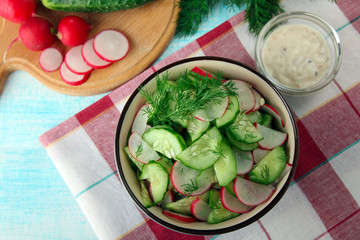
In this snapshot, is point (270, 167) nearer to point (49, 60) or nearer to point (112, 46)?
point (112, 46)

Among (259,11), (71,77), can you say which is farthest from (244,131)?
(71,77)

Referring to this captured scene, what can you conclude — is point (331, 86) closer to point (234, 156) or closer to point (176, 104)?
point (234, 156)

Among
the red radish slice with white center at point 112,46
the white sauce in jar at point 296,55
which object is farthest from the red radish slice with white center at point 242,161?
the red radish slice with white center at point 112,46

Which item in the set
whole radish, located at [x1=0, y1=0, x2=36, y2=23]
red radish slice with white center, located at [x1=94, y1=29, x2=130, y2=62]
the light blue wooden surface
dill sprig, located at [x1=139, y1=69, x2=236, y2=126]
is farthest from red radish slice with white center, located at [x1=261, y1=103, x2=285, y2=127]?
whole radish, located at [x1=0, y1=0, x2=36, y2=23]

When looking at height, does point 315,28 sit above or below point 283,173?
above

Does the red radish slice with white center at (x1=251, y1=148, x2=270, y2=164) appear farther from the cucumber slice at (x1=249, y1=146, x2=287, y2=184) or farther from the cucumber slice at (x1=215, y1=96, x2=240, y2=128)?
the cucumber slice at (x1=215, y1=96, x2=240, y2=128)

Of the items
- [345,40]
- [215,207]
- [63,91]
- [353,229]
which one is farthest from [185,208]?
[345,40]

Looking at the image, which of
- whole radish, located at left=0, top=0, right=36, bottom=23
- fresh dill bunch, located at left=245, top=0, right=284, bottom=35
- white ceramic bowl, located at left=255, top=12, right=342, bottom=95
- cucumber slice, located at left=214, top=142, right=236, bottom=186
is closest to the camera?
cucumber slice, located at left=214, top=142, right=236, bottom=186

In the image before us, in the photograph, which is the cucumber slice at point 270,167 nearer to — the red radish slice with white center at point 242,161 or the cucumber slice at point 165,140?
the red radish slice with white center at point 242,161
